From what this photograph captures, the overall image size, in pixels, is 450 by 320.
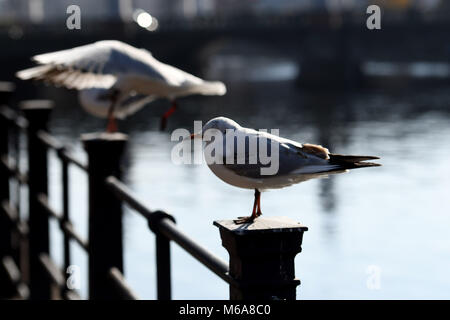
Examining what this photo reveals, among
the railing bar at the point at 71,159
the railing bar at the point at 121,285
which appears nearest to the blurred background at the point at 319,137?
the railing bar at the point at 71,159

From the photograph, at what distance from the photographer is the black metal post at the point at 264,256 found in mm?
2254

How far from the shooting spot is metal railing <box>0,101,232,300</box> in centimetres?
302

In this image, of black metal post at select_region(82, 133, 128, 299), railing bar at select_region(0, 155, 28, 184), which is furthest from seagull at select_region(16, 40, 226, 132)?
railing bar at select_region(0, 155, 28, 184)

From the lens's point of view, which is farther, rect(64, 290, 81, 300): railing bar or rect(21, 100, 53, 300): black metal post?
rect(21, 100, 53, 300): black metal post

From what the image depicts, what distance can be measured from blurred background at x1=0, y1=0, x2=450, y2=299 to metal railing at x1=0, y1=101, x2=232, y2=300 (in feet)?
3.77

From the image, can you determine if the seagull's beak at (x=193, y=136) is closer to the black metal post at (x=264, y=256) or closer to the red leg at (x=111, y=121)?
the black metal post at (x=264, y=256)

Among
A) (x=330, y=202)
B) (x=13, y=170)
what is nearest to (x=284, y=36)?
(x=330, y=202)

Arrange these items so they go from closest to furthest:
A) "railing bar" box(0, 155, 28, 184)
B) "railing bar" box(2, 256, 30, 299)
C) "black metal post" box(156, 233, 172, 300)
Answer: "black metal post" box(156, 233, 172, 300) < "railing bar" box(0, 155, 28, 184) < "railing bar" box(2, 256, 30, 299)

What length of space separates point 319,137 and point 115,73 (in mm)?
23230

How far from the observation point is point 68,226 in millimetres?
5398

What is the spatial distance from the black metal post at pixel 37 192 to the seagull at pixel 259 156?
4176mm

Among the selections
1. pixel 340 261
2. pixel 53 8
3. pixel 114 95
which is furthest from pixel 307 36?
pixel 53 8

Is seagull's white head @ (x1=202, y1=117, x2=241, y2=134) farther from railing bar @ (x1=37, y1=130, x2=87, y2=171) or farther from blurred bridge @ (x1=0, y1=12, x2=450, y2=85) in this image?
blurred bridge @ (x1=0, y1=12, x2=450, y2=85)
